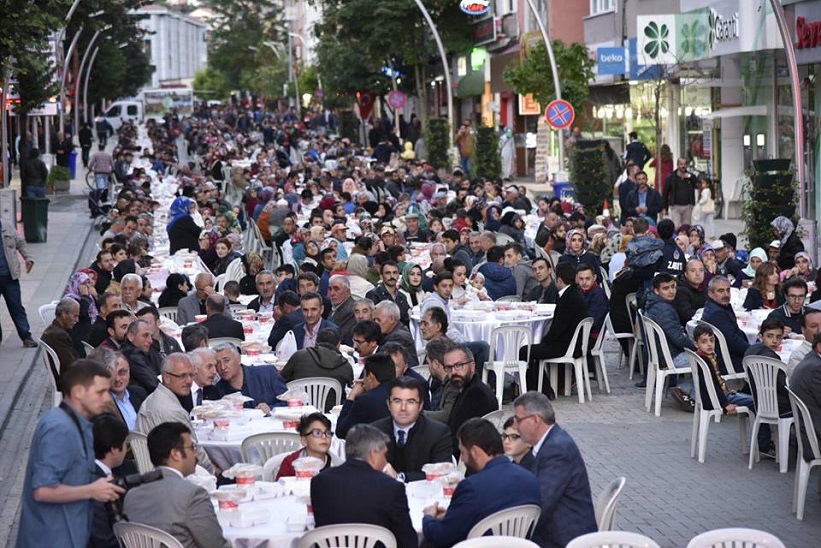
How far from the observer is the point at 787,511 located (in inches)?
473

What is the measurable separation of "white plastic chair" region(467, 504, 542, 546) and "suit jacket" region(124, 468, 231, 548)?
4.72ft

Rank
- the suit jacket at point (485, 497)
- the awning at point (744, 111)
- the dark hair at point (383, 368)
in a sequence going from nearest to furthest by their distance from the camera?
the suit jacket at point (485, 497), the dark hair at point (383, 368), the awning at point (744, 111)

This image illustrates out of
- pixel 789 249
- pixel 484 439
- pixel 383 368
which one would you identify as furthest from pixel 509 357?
pixel 484 439

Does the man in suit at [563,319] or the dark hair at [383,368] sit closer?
the dark hair at [383,368]

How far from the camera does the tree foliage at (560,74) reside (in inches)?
1656

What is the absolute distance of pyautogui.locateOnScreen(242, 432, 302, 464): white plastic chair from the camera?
434 inches

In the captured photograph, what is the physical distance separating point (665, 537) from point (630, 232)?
1067 centimetres

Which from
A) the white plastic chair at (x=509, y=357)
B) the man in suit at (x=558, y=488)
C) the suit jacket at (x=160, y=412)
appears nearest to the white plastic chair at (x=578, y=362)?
the white plastic chair at (x=509, y=357)

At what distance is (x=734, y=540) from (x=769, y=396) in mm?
5838

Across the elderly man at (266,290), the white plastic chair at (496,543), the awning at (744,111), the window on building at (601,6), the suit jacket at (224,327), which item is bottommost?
the white plastic chair at (496,543)

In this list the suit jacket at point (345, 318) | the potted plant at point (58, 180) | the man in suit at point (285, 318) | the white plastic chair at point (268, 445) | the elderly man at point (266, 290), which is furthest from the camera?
the potted plant at point (58, 180)

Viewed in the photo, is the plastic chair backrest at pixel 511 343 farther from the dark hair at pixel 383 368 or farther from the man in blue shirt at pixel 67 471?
the man in blue shirt at pixel 67 471

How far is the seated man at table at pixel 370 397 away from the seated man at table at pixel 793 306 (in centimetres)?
520

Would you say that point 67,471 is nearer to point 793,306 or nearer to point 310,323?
point 310,323
